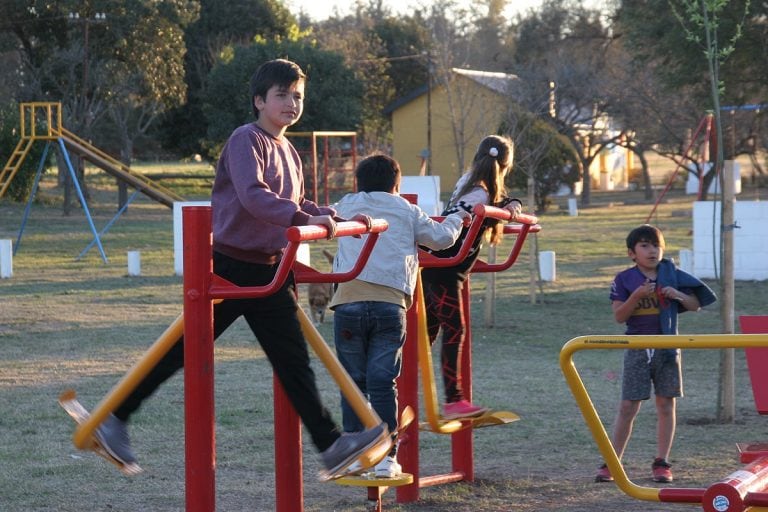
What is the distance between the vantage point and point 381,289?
5.04m

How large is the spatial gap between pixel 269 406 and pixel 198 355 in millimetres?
4605

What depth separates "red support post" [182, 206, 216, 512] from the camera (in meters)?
3.77

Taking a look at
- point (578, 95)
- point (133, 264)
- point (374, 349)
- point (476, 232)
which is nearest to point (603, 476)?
point (476, 232)

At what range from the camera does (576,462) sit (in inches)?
265

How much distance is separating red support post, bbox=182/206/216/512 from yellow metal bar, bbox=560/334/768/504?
1184mm

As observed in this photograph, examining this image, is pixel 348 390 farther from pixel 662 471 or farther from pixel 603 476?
pixel 662 471

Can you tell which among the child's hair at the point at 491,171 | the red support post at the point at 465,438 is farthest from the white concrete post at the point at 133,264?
the red support post at the point at 465,438

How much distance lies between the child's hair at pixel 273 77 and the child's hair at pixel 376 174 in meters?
0.88

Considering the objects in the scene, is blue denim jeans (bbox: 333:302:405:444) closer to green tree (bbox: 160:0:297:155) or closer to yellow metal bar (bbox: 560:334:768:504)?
yellow metal bar (bbox: 560:334:768:504)

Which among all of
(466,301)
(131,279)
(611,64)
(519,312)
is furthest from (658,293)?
(611,64)

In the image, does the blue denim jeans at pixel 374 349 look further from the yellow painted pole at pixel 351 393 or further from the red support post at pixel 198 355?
the red support post at pixel 198 355

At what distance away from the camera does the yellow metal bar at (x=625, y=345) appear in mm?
3611

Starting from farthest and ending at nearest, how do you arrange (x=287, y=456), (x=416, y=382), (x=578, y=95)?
(x=578, y=95) < (x=416, y=382) < (x=287, y=456)

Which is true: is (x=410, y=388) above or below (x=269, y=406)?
above
